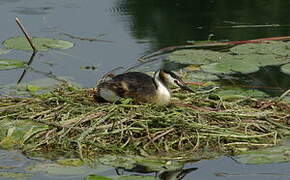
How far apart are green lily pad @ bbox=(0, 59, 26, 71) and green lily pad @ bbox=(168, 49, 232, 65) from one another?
1.80m

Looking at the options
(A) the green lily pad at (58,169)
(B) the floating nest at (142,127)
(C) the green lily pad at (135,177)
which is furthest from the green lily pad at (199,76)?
(C) the green lily pad at (135,177)

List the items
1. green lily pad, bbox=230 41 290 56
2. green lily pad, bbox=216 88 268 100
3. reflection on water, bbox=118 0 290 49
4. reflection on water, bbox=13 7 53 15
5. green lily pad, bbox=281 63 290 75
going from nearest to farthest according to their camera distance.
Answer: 1. green lily pad, bbox=216 88 268 100
2. green lily pad, bbox=281 63 290 75
3. green lily pad, bbox=230 41 290 56
4. reflection on water, bbox=118 0 290 49
5. reflection on water, bbox=13 7 53 15

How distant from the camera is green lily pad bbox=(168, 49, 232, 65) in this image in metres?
8.75

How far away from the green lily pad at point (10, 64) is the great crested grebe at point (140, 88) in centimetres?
204

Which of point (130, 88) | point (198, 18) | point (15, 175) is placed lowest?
point (198, 18)

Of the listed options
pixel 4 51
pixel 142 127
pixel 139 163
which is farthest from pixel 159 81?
pixel 4 51

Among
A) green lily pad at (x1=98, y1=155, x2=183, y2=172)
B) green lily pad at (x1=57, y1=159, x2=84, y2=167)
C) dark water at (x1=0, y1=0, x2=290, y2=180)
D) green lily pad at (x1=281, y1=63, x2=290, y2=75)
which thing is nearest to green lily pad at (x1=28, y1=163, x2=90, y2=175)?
green lily pad at (x1=57, y1=159, x2=84, y2=167)

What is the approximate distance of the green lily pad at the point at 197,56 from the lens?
8749 mm

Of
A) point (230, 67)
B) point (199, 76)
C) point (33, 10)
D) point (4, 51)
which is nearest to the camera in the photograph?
point (199, 76)

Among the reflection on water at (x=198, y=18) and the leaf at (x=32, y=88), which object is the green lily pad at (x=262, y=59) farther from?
the leaf at (x=32, y=88)

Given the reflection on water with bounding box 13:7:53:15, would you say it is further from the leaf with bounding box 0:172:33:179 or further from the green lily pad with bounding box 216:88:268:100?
the leaf with bounding box 0:172:33:179

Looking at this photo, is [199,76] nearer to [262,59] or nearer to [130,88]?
[262,59]

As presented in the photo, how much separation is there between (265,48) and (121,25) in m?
2.85

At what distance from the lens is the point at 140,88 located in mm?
6691
